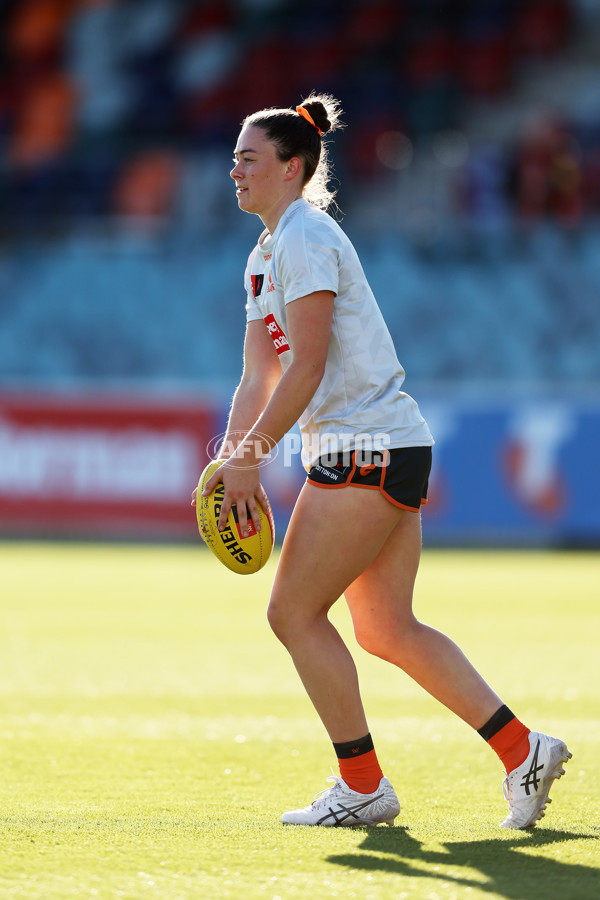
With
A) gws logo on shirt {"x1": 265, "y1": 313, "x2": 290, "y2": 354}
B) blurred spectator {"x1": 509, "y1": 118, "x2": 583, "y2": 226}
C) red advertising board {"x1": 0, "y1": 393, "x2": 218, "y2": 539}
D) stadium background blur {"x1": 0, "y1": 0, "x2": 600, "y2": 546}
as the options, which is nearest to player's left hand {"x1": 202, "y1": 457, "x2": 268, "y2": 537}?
gws logo on shirt {"x1": 265, "y1": 313, "x2": 290, "y2": 354}

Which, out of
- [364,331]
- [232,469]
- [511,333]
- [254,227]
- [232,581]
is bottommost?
[232,581]

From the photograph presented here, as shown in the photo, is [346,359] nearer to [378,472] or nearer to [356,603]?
[378,472]

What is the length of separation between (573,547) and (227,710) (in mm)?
10471

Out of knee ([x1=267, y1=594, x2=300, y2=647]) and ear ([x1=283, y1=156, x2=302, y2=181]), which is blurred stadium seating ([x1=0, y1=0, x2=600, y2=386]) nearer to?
ear ([x1=283, y1=156, x2=302, y2=181])

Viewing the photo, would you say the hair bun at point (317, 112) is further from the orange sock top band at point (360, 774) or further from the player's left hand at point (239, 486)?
the orange sock top band at point (360, 774)

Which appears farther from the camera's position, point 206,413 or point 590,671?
point 206,413

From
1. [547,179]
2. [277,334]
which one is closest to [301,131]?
[277,334]

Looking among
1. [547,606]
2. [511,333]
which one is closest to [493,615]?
[547,606]

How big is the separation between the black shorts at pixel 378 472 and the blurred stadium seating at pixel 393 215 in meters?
13.7

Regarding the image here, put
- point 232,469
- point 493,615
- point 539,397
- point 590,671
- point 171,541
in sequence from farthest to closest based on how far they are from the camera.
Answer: point 171,541 → point 539,397 → point 493,615 → point 590,671 → point 232,469

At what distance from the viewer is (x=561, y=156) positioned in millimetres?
17484

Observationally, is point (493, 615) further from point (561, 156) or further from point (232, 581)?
point (561, 156)

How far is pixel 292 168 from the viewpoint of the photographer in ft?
13.9

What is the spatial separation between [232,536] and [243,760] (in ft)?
4.79
